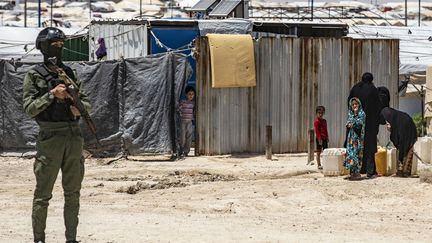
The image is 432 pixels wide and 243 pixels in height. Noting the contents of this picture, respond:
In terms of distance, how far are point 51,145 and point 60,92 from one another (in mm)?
488

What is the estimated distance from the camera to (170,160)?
1850 cm

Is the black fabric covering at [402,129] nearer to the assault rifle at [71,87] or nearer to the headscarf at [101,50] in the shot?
the assault rifle at [71,87]

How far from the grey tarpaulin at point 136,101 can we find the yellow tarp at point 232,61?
0.53 metres

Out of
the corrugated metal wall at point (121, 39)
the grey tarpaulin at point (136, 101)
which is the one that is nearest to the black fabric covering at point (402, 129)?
the grey tarpaulin at point (136, 101)

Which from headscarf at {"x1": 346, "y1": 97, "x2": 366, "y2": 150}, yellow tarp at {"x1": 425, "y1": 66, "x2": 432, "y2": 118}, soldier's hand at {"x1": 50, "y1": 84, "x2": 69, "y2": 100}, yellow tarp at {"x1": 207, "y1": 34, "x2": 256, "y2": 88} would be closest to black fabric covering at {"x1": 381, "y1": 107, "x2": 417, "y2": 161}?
headscarf at {"x1": 346, "y1": 97, "x2": 366, "y2": 150}

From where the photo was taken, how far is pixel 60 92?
8188 millimetres

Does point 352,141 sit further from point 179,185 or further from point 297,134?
point 297,134

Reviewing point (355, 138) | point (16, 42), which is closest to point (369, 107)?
point (355, 138)

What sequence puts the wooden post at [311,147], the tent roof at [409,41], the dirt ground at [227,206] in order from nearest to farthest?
1. the dirt ground at [227,206]
2. the wooden post at [311,147]
3. the tent roof at [409,41]

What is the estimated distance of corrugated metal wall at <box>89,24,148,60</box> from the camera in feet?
68.3

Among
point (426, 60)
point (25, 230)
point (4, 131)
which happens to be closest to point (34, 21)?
point (426, 60)

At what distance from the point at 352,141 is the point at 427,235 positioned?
15.8 feet

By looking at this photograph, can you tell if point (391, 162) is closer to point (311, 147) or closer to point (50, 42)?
point (311, 147)

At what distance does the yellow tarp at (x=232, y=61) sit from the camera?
61.5 feet
